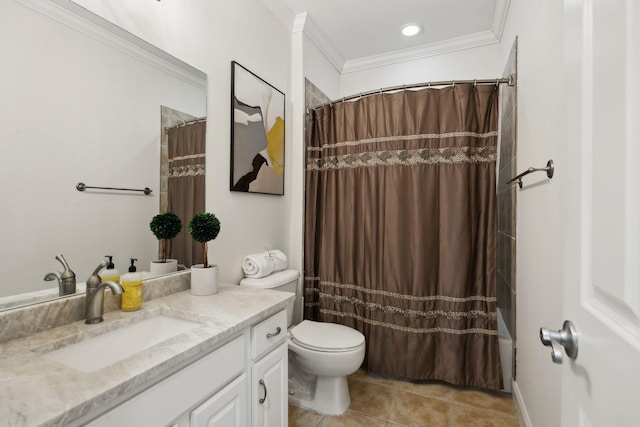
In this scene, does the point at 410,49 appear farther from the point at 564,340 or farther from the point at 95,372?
the point at 95,372

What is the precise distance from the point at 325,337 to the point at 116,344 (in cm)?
112

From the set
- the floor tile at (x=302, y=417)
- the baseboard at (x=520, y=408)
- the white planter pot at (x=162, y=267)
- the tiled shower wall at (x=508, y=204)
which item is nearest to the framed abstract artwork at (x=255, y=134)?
the white planter pot at (x=162, y=267)

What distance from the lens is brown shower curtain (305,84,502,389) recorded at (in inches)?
75.7

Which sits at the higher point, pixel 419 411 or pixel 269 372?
pixel 269 372

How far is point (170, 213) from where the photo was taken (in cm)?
140

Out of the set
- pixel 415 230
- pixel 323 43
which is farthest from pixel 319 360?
pixel 323 43

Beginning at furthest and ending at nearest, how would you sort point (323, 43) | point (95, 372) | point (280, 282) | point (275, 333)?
point (323, 43) → point (280, 282) → point (275, 333) → point (95, 372)

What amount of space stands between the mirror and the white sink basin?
0.77ft

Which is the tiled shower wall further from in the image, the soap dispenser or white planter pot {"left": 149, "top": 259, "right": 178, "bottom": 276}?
the soap dispenser

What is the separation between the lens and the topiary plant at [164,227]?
4.40 feet

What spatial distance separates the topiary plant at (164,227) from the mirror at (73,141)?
30 mm

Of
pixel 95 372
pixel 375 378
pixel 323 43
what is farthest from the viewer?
pixel 323 43

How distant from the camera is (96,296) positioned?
1.04 m

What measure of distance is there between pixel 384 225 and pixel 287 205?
76 cm
